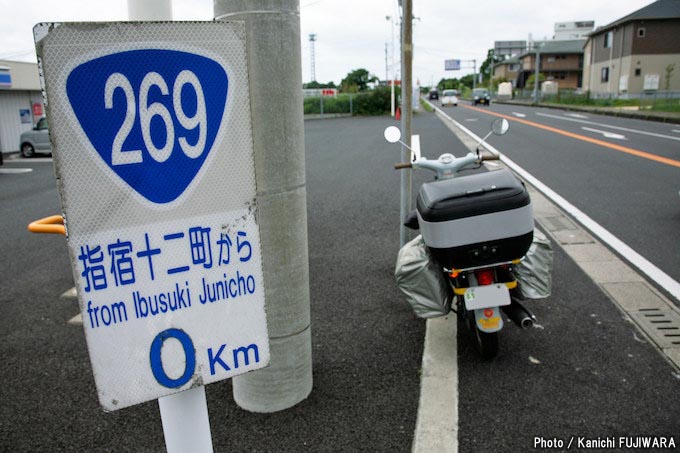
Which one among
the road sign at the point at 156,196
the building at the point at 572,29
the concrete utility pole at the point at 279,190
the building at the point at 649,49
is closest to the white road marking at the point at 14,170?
the concrete utility pole at the point at 279,190

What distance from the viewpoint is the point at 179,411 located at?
1615 mm

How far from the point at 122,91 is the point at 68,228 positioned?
0.35 meters

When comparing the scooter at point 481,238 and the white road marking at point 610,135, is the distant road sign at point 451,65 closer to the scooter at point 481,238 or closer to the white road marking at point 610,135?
the white road marking at point 610,135

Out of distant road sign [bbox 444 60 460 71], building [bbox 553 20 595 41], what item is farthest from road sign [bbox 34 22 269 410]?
distant road sign [bbox 444 60 460 71]

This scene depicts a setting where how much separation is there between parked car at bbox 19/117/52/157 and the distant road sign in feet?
310

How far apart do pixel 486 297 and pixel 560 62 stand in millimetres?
83196

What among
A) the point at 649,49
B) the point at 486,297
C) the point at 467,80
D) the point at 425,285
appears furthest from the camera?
the point at 467,80

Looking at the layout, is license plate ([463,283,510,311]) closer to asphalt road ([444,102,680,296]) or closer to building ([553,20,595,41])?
asphalt road ([444,102,680,296])

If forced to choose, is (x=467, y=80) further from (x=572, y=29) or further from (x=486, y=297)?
(x=486, y=297)

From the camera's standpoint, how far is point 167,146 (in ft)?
4.45

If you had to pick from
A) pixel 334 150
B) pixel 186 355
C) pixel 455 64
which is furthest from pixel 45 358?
pixel 455 64

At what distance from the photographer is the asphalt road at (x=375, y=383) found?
2.84m

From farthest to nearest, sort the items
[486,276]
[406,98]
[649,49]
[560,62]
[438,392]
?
[560,62], [649,49], [406,98], [486,276], [438,392]

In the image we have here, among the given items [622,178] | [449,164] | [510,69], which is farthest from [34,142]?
[510,69]
